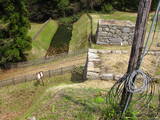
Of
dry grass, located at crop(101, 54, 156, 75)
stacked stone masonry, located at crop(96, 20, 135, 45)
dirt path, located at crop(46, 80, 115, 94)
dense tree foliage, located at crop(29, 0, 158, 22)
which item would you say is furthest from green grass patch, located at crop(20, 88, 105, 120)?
dense tree foliage, located at crop(29, 0, 158, 22)

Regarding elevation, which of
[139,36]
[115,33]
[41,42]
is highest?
[139,36]

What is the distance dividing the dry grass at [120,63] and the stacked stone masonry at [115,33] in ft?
14.1

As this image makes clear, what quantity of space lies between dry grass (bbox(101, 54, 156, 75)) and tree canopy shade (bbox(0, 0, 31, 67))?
8.64 metres

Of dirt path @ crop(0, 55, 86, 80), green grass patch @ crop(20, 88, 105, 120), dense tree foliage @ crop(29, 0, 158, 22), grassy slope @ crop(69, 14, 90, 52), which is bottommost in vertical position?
dirt path @ crop(0, 55, 86, 80)

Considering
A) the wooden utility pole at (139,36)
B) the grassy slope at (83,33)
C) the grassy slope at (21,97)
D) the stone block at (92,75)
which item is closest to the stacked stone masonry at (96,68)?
the stone block at (92,75)

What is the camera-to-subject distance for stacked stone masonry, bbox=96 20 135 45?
42.9 ft

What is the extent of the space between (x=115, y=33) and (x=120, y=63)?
525 cm

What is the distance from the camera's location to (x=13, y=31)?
15.1 metres

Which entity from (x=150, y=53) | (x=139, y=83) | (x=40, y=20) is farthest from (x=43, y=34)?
(x=139, y=83)

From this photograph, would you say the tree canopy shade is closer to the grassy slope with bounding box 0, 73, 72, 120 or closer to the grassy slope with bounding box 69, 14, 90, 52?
the grassy slope with bounding box 69, 14, 90, 52

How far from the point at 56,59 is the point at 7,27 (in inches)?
184

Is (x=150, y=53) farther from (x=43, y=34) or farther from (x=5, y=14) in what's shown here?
(x=43, y=34)

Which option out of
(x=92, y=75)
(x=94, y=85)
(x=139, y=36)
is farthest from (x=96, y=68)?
(x=139, y=36)

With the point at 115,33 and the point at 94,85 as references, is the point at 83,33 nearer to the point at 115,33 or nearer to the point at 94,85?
the point at 115,33
